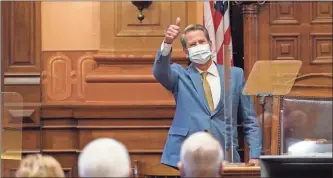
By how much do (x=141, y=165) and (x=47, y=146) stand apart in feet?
2.14

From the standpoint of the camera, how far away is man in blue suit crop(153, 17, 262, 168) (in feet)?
13.0

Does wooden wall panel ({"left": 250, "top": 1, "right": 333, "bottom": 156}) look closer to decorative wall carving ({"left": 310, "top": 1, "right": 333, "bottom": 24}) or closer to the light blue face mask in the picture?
decorative wall carving ({"left": 310, "top": 1, "right": 333, "bottom": 24})

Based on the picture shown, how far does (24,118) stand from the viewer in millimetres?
5453

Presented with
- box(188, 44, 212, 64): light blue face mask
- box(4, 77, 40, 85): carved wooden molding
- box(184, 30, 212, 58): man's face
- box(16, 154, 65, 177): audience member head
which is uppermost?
box(184, 30, 212, 58): man's face

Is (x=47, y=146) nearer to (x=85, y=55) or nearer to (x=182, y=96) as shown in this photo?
(x=85, y=55)

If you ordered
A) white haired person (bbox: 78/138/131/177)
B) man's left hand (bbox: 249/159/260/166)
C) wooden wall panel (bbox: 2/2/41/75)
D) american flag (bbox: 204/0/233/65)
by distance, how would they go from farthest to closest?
wooden wall panel (bbox: 2/2/41/75), american flag (bbox: 204/0/233/65), man's left hand (bbox: 249/159/260/166), white haired person (bbox: 78/138/131/177)

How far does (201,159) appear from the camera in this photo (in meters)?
2.65

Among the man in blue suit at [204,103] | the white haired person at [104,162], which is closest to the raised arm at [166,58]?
the man in blue suit at [204,103]

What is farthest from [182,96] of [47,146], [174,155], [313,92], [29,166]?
[47,146]

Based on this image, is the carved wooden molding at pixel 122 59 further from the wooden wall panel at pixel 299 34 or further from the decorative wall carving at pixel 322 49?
the decorative wall carving at pixel 322 49

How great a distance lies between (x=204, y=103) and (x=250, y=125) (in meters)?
0.24

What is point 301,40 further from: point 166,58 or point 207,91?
point 166,58

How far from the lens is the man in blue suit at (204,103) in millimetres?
3973

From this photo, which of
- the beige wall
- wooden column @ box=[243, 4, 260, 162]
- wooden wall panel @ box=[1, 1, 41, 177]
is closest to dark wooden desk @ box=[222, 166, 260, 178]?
wooden column @ box=[243, 4, 260, 162]
